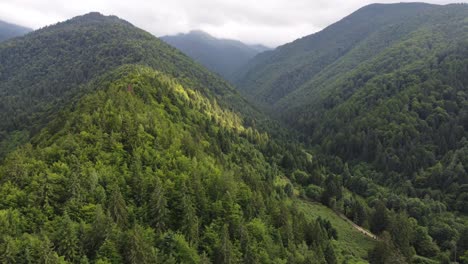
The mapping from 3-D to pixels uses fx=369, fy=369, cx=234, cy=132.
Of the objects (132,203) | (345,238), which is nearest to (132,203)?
(132,203)

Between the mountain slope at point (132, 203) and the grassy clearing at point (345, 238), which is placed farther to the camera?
the grassy clearing at point (345, 238)

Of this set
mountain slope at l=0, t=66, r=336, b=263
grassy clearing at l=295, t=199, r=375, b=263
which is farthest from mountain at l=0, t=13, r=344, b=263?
grassy clearing at l=295, t=199, r=375, b=263

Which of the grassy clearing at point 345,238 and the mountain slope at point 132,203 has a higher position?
the mountain slope at point 132,203

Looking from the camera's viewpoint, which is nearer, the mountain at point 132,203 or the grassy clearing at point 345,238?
the mountain at point 132,203

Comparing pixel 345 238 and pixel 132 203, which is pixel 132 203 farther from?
pixel 345 238

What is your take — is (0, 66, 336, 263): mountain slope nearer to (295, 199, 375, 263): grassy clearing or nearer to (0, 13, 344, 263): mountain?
(0, 13, 344, 263): mountain

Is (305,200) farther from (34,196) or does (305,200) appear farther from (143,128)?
(34,196)

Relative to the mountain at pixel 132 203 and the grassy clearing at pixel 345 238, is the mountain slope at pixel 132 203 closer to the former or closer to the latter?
the mountain at pixel 132 203

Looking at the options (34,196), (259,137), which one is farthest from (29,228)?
(259,137)

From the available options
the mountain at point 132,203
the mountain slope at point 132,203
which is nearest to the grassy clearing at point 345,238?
the mountain at point 132,203

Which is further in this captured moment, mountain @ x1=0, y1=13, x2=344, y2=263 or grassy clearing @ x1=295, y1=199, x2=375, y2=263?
grassy clearing @ x1=295, y1=199, x2=375, y2=263
